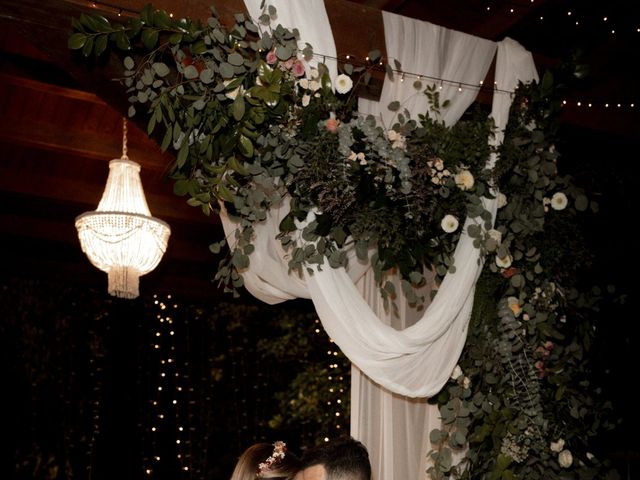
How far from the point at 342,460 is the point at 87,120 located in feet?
11.9

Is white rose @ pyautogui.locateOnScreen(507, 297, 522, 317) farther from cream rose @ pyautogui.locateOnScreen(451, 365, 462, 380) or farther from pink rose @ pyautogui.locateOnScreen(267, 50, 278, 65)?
pink rose @ pyautogui.locateOnScreen(267, 50, 278, 65)

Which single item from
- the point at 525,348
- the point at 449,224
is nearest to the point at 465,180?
the point at 449,224

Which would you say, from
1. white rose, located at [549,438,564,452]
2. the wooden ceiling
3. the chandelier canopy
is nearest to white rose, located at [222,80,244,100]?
the wooden ceiling

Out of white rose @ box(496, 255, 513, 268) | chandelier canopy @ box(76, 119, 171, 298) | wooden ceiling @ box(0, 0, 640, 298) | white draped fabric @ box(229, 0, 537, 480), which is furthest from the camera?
chandelier canopy @ box(76, 119, 171, 298)

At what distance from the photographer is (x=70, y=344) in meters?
8.49

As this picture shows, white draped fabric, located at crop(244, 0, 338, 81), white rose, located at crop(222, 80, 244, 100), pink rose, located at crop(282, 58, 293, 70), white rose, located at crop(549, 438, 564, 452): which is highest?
white draped fabric, located at crop(244, 0, 338, 81)

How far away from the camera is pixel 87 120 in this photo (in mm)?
5566

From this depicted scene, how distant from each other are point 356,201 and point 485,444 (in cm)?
98

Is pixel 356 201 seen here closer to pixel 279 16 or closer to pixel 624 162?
pixel 279 16

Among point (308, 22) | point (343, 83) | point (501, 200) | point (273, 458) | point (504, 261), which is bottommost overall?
point (273, 458)

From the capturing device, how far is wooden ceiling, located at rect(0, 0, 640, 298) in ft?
10.5

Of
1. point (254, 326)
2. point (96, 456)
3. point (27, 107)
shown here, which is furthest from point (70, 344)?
point (27, 107)

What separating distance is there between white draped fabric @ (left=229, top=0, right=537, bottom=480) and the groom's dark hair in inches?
14.9

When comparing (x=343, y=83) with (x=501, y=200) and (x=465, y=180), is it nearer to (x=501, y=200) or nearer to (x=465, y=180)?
(x=465, y=180)
